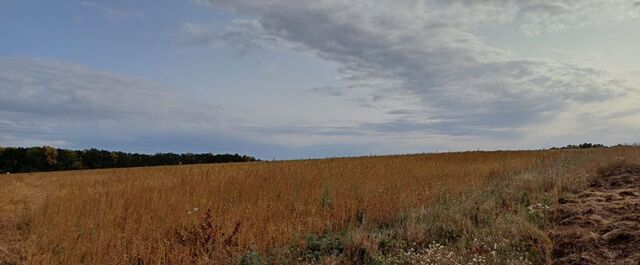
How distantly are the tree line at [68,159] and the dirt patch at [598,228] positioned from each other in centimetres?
3999

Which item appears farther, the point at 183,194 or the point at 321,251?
the point at 183,194

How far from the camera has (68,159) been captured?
50094 mm

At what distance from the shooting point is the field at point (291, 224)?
18.7 feet

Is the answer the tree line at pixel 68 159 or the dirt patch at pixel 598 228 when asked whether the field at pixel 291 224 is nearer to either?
the dirt patch at pixel 598 228

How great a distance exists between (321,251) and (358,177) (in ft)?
25.2

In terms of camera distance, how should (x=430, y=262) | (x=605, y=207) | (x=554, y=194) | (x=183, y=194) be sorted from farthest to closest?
1. (x=183, y=194)
2. (x=554, y=194)
3. (x=605, y=207)
4. (x=430, y=262)

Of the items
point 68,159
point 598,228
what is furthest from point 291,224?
point 68,159

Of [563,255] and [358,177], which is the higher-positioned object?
[358,177]

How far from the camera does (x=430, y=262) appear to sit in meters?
5.05

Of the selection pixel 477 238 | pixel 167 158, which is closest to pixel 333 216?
pixel 477 238

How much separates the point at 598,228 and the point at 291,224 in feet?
14.0

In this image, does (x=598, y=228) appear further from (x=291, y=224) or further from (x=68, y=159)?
→ (x=68, y=159)

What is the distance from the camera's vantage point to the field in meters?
5.71

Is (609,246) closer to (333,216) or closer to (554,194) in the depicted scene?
(554,194)
